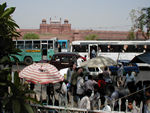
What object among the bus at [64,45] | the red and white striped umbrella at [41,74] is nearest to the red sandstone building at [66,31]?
the bus at [64,45]

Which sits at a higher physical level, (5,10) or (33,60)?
(5,10)

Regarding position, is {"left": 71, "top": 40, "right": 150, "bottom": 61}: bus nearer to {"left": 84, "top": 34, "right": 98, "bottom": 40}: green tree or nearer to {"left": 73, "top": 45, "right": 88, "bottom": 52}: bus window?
{"left": 73, "top": 45, "right": 88, "bottom": 52}: bus window

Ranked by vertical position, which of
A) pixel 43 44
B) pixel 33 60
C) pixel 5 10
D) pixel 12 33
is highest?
pixel 5 10

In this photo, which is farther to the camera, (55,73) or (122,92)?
(122,92)

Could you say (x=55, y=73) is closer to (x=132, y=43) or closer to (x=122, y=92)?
(x=122, y=92)

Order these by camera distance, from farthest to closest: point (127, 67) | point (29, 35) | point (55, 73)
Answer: point (29, 35) → point (127, 67) → point (55, 73)

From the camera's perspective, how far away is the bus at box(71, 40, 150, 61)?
2061 cm

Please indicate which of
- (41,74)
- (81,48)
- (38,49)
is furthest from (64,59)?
(41,74)

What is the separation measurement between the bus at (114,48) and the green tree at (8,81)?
17.8 metres

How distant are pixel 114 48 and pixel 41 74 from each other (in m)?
17.2

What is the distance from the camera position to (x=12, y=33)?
3.12 metres

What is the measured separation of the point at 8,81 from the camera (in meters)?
2.66

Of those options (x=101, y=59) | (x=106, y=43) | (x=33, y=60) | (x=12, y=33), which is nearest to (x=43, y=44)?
(x=33, y=60)

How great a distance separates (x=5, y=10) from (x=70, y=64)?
10.7 metres
